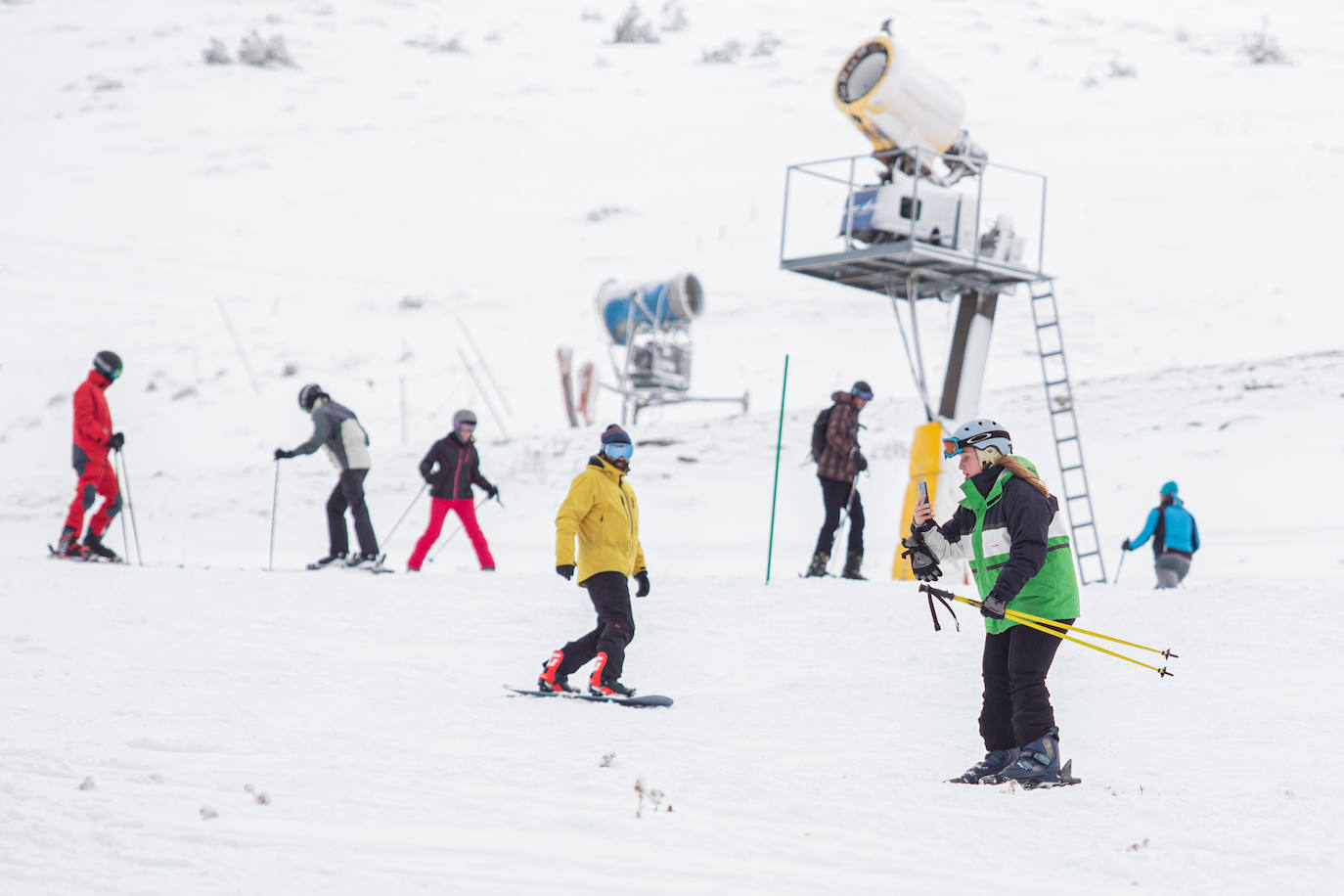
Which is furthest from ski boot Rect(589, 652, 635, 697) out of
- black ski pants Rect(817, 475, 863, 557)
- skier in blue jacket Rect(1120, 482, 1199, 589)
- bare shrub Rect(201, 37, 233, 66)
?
bare shrub Rect(201, 37, 233, 66)

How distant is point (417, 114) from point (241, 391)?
1854 cm

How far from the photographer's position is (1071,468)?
13.0 m

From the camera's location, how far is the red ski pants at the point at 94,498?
11961 mm

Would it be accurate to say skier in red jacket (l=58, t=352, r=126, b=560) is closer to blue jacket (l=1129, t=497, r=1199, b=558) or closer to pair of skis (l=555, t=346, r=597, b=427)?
blue jacket (l=1129, t=497, r=1199, b=558)

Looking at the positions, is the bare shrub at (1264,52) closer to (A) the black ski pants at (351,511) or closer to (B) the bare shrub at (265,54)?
(B) the bare shrub at (265,54)

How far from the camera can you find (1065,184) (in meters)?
33.0

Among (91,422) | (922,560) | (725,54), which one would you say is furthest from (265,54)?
(922,560)

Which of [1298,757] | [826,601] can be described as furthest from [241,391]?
[1298,757]

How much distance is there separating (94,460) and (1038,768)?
886 centimetres

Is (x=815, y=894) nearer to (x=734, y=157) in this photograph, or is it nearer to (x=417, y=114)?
(x=734, y=157)

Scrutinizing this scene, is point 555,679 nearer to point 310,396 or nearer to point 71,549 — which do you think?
point 310,396

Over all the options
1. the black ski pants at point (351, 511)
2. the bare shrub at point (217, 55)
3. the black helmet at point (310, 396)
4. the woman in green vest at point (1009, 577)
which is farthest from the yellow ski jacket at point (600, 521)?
the bare shrub at point (217, 55)

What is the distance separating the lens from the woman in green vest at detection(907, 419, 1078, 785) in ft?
19.3

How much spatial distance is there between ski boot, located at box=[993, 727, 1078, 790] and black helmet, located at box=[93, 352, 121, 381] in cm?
859
